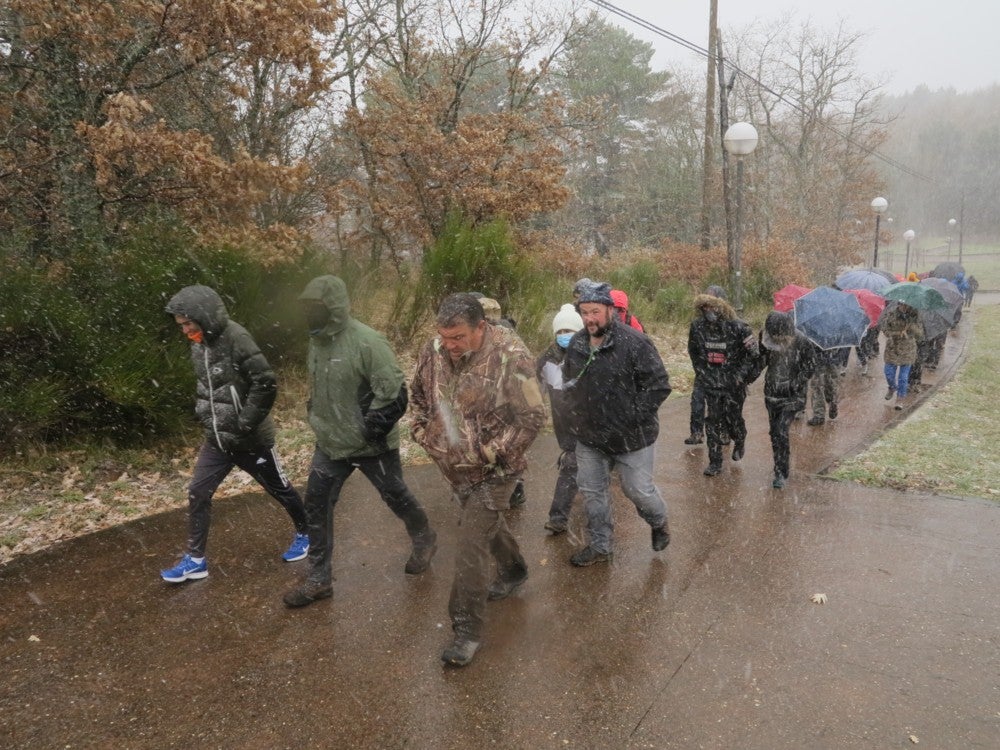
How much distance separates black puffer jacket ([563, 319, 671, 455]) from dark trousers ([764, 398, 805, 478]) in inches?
90.8

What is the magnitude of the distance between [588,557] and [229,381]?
2516 millimetres

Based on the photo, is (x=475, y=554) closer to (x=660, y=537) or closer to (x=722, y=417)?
(x=660, y=537)

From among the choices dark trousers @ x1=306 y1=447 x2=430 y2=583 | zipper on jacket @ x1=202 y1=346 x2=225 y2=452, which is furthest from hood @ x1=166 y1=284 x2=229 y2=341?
dark trousers @ x1=306 y1=447 x2=430 y2=583

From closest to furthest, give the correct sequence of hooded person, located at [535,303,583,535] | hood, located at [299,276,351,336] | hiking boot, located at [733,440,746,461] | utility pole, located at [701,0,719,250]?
hood, located at [299,276,351,336]
hooded person, located at [535,303,583,535]
hiking boot, located at [733,440,746,461]
utility pole, located at [701,0,719,250]

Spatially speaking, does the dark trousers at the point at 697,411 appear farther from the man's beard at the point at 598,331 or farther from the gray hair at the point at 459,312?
the gray hair at the point at 459,312

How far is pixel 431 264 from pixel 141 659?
738cm

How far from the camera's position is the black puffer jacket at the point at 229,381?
154 inches

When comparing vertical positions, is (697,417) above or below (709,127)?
below

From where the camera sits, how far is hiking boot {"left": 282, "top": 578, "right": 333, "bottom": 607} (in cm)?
393

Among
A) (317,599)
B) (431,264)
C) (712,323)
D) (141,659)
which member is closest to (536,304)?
(431,264)

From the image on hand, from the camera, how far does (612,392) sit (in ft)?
13.2

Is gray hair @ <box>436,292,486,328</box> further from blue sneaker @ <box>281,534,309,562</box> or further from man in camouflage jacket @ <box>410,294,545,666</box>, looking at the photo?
blue sneaker @ <box>281,534,309,562</box>

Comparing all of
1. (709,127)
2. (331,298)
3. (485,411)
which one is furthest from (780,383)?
(709,127)

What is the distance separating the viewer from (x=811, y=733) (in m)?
2.89
